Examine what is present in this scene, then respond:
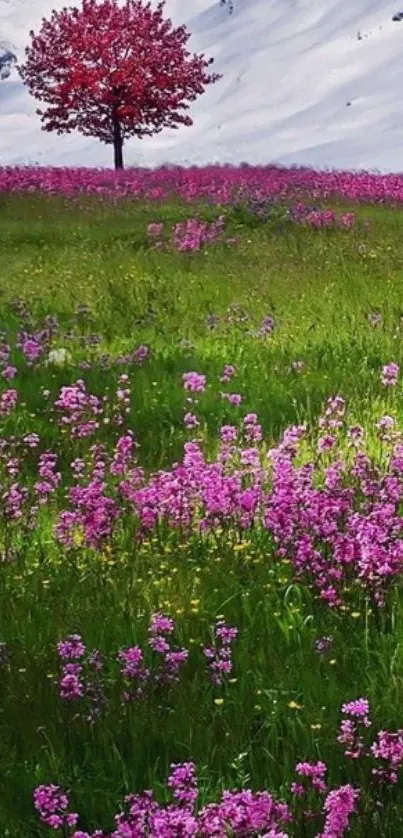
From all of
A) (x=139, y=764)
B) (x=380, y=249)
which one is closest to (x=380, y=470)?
(x=139, y=764)

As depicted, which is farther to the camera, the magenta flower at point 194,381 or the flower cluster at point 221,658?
the magenta flower at point 194,381

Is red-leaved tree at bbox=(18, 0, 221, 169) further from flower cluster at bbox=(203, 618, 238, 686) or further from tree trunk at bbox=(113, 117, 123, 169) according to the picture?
flower cluster at bbox=(203, 618, 238, 686)

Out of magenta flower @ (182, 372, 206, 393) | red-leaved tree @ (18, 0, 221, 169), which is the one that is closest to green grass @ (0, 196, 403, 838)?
magenta flower @ (182, 372, 206, 393)

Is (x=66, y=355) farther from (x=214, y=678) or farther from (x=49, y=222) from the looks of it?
(x=49, y=222)

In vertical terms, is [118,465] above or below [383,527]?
above

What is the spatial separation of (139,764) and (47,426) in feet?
14.0

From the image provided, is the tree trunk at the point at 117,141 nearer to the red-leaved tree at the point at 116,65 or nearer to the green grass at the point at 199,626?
the red-leaved tree at the point at 116,65

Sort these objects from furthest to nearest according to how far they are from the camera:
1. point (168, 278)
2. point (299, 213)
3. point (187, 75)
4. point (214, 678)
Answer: point (187, 75), point (299, 213), point (168, 278), point (214, 678)

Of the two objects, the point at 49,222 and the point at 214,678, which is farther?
the point at 49,222

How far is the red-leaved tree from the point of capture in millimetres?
37875

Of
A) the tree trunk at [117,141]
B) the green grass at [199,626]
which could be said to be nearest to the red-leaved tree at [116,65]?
the tree trunk at [117,141]

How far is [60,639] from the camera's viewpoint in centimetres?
404

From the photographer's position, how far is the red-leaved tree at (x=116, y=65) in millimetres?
37875

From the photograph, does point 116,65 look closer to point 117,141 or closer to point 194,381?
point 117,141
